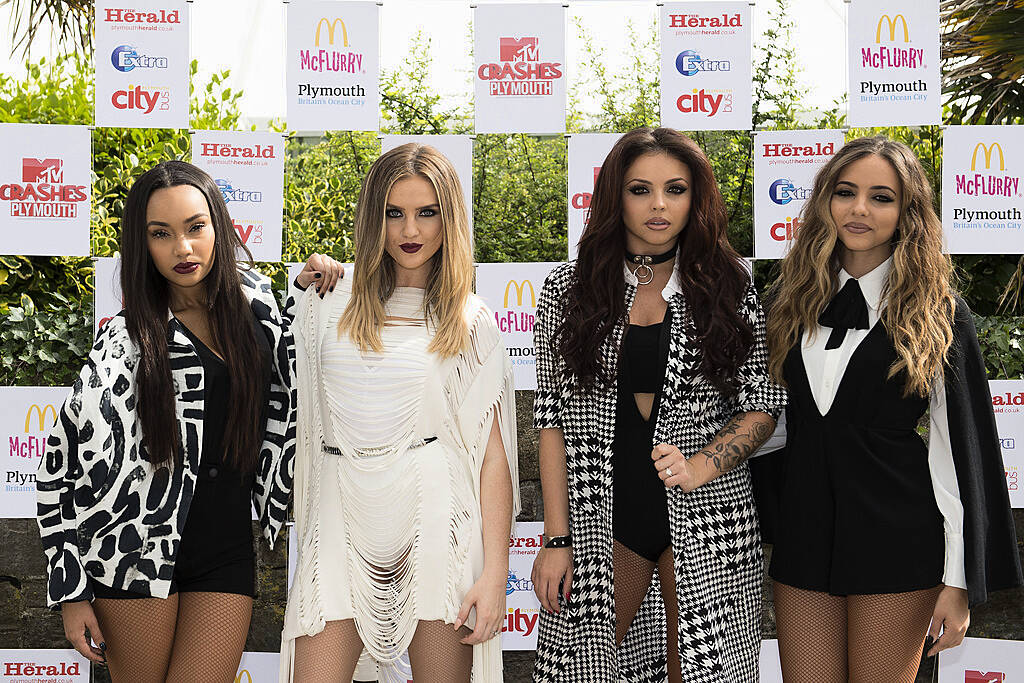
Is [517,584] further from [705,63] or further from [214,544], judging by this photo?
[705,63]

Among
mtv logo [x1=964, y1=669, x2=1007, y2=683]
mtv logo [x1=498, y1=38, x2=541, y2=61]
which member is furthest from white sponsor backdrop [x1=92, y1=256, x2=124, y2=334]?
mtv logo [x1=964, y1=669, x2=1007, y2=683]

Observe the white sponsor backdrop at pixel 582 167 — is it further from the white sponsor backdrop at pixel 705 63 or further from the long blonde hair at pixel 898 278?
the long blonde hair at pixel 898 278

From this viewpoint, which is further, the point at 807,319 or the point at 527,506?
the point at 527,506

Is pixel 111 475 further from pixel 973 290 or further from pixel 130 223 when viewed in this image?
pixel 973 290

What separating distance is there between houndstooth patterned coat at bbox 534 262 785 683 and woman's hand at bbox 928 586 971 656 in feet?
1.52

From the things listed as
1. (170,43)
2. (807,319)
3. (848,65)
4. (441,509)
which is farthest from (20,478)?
(848,65)

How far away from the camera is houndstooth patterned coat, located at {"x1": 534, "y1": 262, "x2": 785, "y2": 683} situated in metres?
2.53

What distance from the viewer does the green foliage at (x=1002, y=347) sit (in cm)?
436

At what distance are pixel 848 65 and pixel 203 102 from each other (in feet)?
10.6

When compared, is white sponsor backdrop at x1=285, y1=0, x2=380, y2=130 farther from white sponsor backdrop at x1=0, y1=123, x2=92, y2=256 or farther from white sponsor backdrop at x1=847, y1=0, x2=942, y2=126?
white sponsor backdrop at x1=847, y1=0, x2=942, y2=126

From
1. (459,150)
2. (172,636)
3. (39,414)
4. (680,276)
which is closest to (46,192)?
(39,414)

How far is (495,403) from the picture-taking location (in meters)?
2.66

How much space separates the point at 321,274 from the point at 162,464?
67 centimetres

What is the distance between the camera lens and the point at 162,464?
2.52 m
